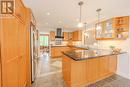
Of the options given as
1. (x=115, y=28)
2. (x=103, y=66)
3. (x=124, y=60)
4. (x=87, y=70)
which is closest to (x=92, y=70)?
(x=87, y=70)

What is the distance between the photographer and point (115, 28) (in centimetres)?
383

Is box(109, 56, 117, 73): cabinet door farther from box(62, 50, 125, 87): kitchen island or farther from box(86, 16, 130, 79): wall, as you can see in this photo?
box(86, 16, 130, 79): wall

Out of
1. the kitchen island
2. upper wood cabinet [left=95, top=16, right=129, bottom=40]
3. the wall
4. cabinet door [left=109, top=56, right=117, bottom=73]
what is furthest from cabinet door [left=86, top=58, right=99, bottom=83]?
upper wood cabinet [left=95, top=16, right=129, bottom=40]

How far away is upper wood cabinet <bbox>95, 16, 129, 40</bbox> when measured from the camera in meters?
3.47

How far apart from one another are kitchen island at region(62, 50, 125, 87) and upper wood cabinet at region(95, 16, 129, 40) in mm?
1026

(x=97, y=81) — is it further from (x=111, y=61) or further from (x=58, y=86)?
(x=58, y=86)

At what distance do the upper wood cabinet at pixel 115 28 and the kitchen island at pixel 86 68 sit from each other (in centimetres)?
103

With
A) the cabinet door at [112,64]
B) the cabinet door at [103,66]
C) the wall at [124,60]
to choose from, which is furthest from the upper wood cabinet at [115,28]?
the cabinet door at [103,66]

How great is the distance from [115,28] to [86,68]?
2.41m

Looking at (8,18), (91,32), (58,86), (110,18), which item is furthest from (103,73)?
(91,32)

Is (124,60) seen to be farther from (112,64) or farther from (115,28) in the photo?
(115,28)

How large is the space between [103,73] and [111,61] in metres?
0.65

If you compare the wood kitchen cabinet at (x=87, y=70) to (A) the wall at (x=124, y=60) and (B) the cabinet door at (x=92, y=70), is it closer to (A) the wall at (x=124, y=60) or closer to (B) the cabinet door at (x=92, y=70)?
(B) the cabinet door at (x=92, y=70)

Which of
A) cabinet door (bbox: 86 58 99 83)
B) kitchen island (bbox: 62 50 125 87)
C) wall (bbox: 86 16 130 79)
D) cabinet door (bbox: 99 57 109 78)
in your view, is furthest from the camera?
wall (bbox: 86 16 130 79)
